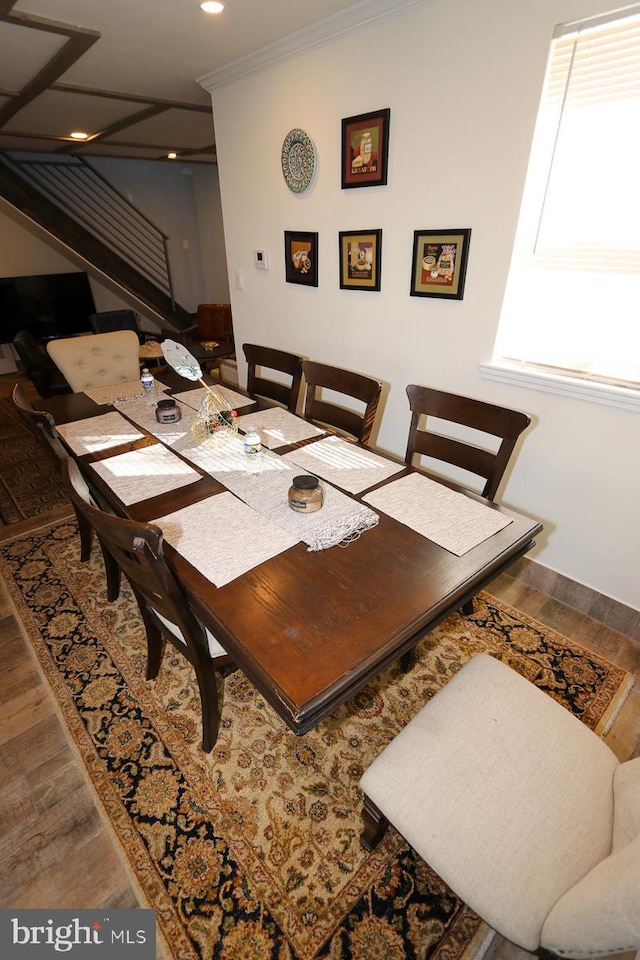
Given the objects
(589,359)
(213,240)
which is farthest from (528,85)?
(213,240)

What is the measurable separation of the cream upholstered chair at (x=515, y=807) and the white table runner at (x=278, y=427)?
1042 mm

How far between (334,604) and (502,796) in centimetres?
52

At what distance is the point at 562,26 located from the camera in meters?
1.38

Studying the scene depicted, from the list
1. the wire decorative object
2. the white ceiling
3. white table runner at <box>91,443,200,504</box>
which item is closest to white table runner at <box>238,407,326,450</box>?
the wire decorative object

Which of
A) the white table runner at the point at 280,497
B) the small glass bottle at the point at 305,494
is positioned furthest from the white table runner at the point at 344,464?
the small glass bottle at the point at 305,494

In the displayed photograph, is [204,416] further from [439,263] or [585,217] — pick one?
[585,217]

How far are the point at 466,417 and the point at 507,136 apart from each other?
1.01m

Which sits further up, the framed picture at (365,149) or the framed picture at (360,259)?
the framed picture at (365,149)

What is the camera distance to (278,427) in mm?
1854

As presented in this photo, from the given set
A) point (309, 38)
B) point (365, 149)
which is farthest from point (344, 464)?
point (309, 38)

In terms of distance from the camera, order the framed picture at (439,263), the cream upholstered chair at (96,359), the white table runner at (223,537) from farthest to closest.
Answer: the cream upholstered chair at (96,359) < the framed picture at (439,263) < the white table runner at (223,537)

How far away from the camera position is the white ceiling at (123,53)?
69.4 inches

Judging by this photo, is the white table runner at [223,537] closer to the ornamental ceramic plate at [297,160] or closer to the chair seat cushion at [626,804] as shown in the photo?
the chair seat cushion at [626,804]

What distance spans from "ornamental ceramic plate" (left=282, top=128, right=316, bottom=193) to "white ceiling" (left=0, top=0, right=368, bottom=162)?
0.38 m
